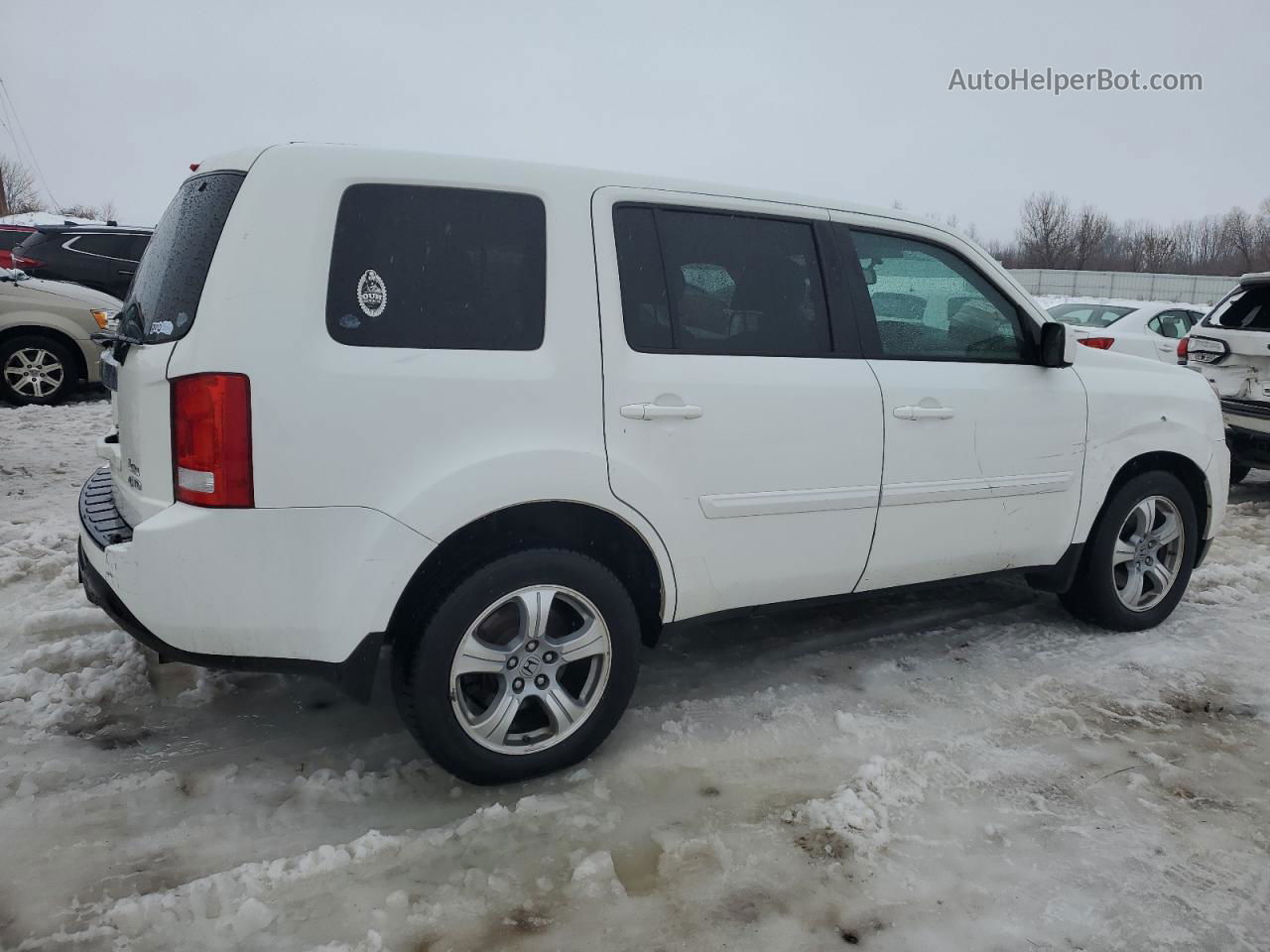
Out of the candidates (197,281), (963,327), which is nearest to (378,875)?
(197,281)

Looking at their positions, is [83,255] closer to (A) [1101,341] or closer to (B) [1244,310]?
(B) [1244,310]

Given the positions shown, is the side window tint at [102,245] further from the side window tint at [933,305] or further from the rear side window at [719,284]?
the side window tint at [933,305]

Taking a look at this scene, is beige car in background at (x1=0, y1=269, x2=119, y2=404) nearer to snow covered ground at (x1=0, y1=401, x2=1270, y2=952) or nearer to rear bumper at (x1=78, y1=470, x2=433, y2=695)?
snow covered ground at (x1=0, y1=401, x2=1270, y2=952)

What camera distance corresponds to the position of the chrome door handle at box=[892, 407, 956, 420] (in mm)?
3494

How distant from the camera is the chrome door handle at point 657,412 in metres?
2.95

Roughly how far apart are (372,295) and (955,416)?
7.39ft

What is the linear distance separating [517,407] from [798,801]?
1511 mm

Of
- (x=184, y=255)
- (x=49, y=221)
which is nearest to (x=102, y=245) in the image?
(x=49, y=221)

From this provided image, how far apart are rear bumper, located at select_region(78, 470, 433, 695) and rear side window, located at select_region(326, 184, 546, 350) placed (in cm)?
56

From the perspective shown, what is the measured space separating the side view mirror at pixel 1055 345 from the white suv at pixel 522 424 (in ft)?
0.04

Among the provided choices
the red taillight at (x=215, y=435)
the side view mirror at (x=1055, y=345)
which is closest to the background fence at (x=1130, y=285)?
the side view mirror at (x=1055, y=345)

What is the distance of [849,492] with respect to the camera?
3.42 meters

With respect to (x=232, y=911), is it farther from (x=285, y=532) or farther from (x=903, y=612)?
(x=903, y=612)

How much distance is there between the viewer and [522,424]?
2787 mm
